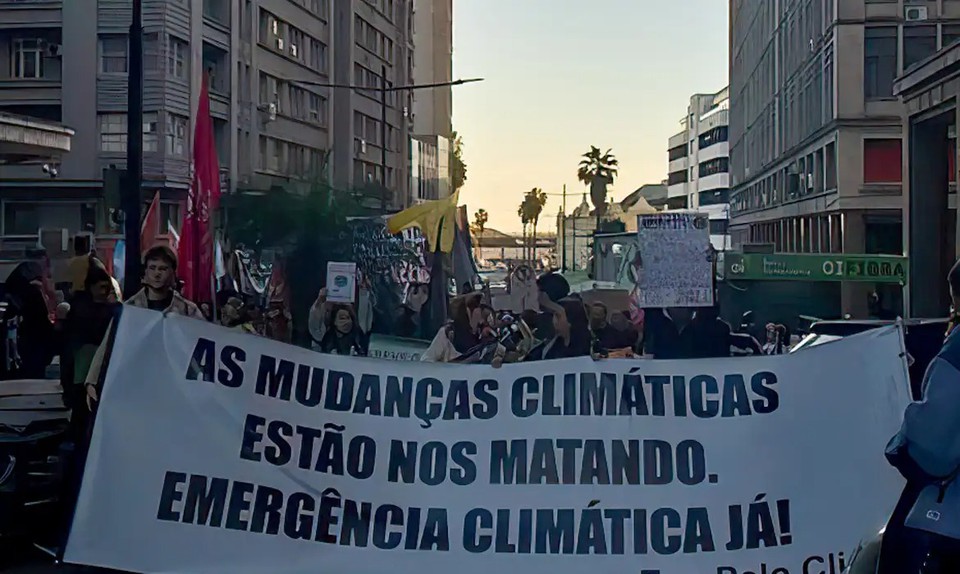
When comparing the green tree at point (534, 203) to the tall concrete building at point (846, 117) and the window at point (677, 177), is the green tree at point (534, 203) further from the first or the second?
the tall concrete building at point (846, 117)

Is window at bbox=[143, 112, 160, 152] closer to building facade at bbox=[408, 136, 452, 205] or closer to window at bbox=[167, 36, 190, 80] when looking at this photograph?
window at bbox=[167, 36, 190, 80]

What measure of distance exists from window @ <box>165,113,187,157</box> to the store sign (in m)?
22.1

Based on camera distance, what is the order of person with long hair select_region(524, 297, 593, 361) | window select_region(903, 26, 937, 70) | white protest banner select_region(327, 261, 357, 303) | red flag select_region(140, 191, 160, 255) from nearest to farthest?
person with long hair select_region(524, 297, 593, 361) < white protest banner select_region(327, 261, 357, 303) < red flag select_region(140, 191, 160, 255) < window select_region(903, 26, 937, 70)

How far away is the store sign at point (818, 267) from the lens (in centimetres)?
2116

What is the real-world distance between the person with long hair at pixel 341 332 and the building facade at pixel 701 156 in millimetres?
92725

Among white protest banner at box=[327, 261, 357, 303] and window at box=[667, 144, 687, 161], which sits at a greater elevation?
window at box=[667, 144, 687, 161]

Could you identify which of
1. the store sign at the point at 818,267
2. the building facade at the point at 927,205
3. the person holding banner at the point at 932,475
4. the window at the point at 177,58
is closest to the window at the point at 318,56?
the window at the point at 177,58

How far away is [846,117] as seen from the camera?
139 feet

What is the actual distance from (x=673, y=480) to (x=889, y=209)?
39.3 metres

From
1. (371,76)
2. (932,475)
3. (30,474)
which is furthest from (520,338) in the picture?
(371,76)

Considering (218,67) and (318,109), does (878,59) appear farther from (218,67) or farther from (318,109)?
(218,67)

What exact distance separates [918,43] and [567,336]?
3485 centimetres

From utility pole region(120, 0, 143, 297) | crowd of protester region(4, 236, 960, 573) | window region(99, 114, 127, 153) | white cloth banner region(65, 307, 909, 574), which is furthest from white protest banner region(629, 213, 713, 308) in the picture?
window region(99, 114, 127, 153)

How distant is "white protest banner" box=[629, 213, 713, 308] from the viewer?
9.74 metres
